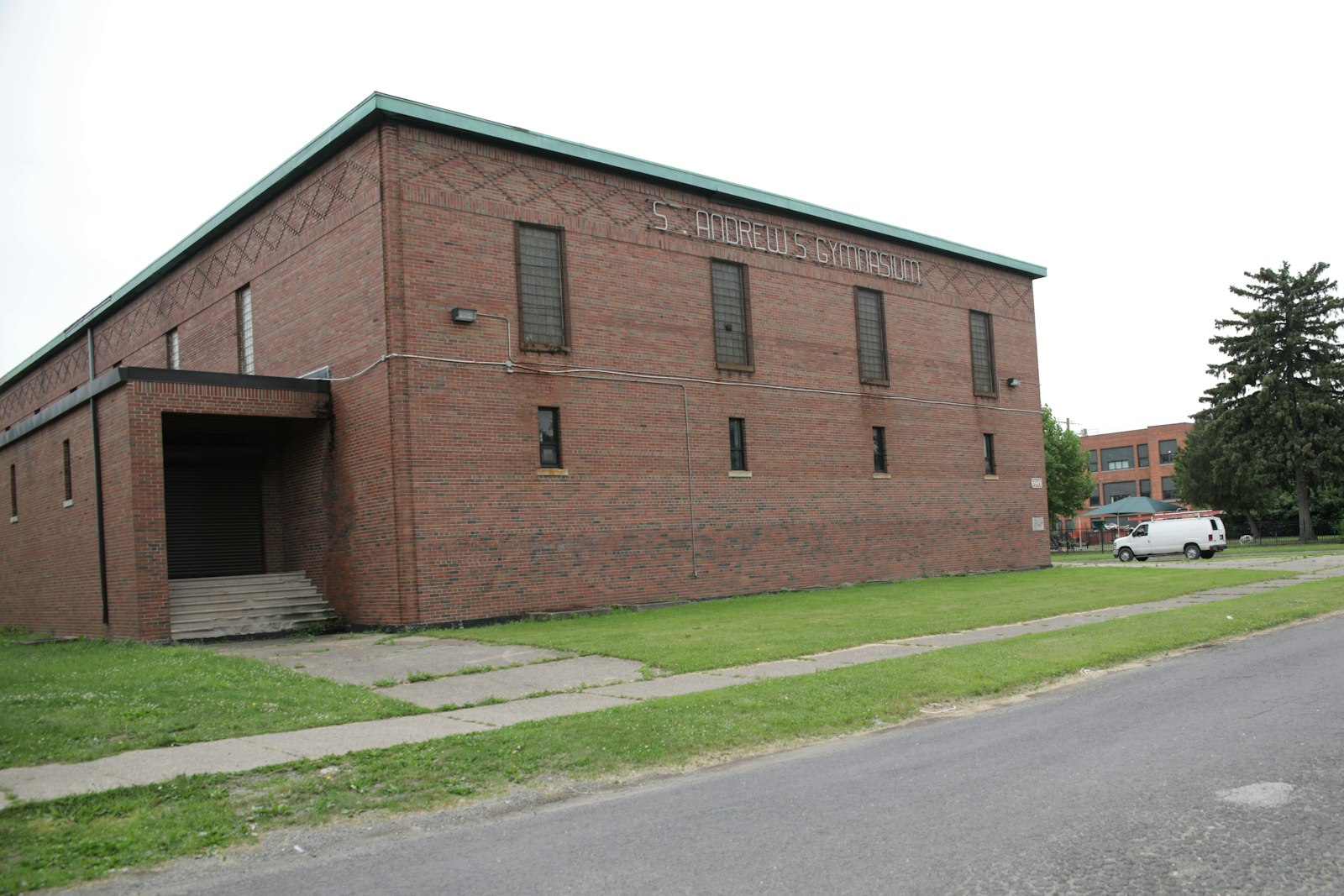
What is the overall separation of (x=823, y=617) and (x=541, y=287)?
9.39 metres

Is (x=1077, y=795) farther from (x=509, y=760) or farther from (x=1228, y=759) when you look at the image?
(x=509, y=760)

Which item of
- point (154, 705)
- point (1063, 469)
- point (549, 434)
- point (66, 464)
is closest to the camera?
point (154, 705)

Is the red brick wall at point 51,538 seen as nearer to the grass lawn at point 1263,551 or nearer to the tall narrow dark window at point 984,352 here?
the tall narrow dark window at point 984,352

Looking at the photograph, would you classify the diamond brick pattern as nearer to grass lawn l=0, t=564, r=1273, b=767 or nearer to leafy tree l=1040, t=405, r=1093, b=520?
grass lawn l=0, t=564, r=1273, b=767

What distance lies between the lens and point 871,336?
31203 millimetres


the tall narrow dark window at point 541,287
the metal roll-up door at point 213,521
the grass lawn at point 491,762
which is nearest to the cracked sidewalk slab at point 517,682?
the grass lawn at point 491,762

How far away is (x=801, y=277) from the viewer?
29094 mm

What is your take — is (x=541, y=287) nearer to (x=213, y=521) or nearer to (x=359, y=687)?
(x=213, y=521)

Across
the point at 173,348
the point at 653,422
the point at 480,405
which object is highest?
the point at 173,348

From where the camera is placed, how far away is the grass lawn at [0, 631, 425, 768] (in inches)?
381

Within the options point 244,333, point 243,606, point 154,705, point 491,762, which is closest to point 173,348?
point 244,333

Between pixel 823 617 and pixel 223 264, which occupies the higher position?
pixel 223 264

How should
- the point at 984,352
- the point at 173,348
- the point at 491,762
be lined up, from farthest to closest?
the point at 984,352, the point at 173,348, the point at 491,762

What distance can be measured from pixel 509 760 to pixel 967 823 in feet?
12.7
